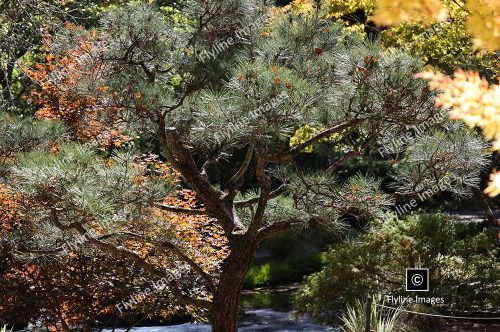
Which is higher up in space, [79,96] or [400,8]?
A: [79,96]

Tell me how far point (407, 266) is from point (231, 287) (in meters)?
3.56

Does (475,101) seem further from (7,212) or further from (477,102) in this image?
(7,212)

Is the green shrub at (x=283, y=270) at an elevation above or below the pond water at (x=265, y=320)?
above

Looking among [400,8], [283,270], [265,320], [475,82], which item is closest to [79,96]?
[400,8]

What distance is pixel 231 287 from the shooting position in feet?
18.1

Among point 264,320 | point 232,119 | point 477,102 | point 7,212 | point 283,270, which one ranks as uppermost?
point 283,270

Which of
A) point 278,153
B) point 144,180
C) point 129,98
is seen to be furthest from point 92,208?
point 278,153

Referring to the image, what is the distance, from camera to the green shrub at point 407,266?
8164 millimetres

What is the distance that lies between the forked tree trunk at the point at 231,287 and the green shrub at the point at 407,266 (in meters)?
2.77

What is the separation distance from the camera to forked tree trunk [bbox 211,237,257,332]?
5527 millimetres

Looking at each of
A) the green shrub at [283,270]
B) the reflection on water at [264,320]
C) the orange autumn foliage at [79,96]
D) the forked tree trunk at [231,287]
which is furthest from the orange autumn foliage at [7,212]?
the green shrub at [283,270]

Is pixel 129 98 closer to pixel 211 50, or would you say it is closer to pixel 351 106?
pixel 211 50

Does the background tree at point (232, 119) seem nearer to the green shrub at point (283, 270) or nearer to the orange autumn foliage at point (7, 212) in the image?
the orange autumn foliage at point (7, 212)

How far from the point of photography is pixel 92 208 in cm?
437
